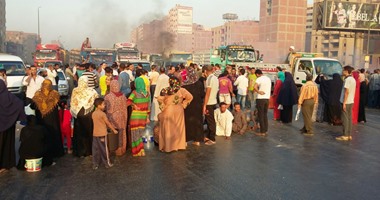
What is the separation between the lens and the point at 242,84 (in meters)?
14.1

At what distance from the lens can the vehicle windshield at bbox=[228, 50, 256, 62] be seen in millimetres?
25078

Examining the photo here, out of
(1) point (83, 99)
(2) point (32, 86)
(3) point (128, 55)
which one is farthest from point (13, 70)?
→ (3) point (128, 55)

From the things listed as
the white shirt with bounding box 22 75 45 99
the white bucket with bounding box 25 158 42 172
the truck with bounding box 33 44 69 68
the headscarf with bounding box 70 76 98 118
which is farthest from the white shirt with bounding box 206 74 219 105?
the truck with bounding box 33 44 69 68

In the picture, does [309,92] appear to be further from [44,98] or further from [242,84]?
[44,98]

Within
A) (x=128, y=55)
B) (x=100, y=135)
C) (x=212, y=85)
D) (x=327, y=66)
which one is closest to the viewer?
(x=100, y=135)

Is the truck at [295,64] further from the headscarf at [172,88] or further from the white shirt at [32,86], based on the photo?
the headscarf at [172,88]

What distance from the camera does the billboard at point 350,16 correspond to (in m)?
42.0

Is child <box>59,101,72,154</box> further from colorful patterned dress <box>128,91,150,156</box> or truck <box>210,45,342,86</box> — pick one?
truck <box>210,45,342,86</box>

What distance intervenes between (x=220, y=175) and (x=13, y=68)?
12.9 meters

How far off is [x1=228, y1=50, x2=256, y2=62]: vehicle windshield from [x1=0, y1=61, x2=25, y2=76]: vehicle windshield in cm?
1340

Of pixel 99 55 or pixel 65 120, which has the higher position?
pixel 99 55

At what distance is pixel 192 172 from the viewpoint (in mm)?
6531

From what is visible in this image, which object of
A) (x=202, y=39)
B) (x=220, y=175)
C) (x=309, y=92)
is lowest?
(x=220, y=175)

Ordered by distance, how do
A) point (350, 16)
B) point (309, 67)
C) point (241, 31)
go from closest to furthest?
point (309, 67), point (350, 16), point (241, 31)
